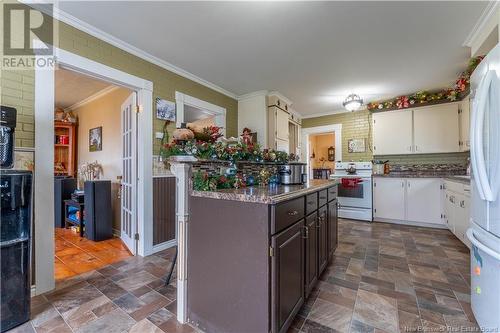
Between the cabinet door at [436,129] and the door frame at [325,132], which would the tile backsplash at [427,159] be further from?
the door frame at [325,132]

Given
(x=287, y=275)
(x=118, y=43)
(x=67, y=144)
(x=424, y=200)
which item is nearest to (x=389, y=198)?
(x=424, y=200)

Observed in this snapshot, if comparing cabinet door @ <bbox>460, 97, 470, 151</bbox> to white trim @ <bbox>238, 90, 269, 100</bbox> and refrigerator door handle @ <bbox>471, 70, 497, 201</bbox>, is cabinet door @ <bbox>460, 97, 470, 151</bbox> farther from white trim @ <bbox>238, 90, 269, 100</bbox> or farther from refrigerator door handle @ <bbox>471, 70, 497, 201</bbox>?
white trim @ <bbox>238, 90, 269, 100</bbox>

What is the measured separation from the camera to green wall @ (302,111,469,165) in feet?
14.6

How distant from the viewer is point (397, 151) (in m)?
4.64

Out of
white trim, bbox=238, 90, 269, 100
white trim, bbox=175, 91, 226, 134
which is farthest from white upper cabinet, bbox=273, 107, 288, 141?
white trim, bbox=175, 91, 226, 134

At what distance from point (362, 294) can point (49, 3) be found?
12.8ft

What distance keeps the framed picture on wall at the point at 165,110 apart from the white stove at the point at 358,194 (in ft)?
12.2

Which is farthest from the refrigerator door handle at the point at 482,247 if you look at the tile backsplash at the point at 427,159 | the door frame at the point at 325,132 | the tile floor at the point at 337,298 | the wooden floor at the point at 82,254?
the door frame at the point at 325,132

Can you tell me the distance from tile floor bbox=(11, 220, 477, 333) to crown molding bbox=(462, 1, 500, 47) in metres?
2.59

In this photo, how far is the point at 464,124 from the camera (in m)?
3.84

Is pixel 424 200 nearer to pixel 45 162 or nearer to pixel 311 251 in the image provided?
pixel 311 251

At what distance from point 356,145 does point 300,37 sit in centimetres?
358

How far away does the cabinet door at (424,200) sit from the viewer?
13.1ft

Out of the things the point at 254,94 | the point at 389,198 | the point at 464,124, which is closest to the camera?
the point at 464,124
